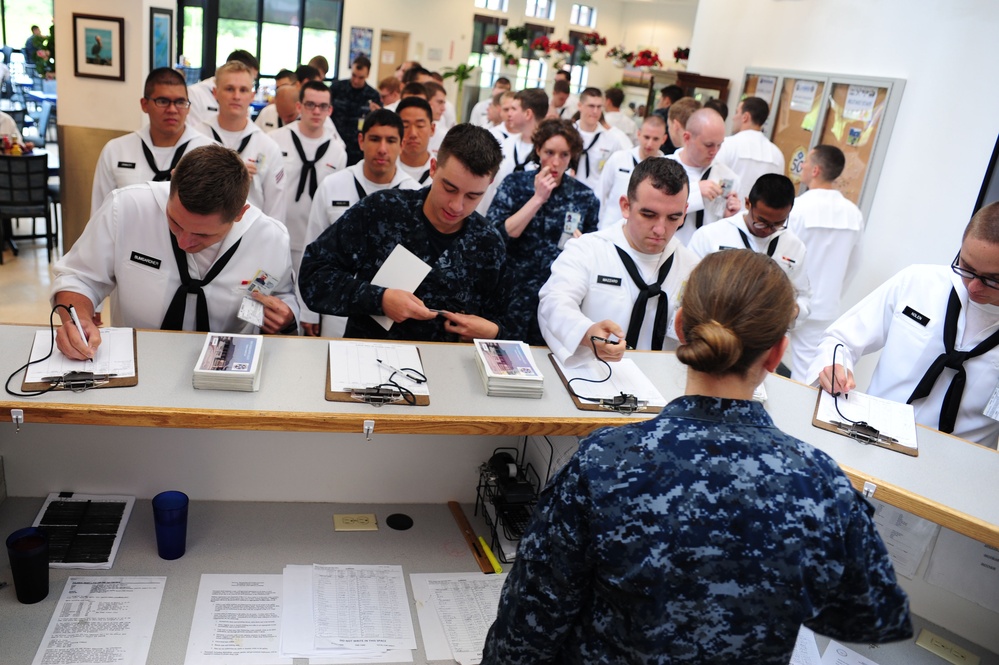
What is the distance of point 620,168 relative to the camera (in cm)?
608

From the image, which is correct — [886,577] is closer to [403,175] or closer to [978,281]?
[978,281]

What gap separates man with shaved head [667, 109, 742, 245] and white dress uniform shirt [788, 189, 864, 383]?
58cm

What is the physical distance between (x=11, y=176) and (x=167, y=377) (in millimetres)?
5486

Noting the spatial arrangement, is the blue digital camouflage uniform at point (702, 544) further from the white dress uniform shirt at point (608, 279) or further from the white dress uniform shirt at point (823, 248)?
the white dress uniform shirt at point (823, 248)

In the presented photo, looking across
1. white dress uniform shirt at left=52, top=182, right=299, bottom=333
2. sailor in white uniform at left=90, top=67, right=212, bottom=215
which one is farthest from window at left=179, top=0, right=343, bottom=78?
white dress uniform shirt at left=52, top=182, right=299, bottom=333

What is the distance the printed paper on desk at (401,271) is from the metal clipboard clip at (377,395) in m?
0.59

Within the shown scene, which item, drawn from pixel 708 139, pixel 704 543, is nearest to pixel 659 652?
pixel 704 543

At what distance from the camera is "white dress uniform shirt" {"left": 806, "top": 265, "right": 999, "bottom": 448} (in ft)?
8.88

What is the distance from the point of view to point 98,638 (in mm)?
1843

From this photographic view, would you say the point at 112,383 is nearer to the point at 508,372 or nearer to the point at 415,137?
the point at 508,372

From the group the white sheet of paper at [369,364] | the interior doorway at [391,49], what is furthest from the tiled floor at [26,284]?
the interior doorway at [391,49]

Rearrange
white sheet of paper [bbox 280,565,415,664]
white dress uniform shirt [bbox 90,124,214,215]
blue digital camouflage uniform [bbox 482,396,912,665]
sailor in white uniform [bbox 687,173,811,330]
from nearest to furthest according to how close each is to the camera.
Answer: blue digital camouflage uniform [bbox 482,396,912,665] < white sheet of paper [bbox 280,565,415,664] < sailor in white uniform [bbox 687,173,811,330] < white dress uniform shirt [bbox 90,124,214,215]

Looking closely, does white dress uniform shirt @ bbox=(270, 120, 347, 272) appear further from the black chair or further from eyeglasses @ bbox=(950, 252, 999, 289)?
eyeglasses @ bbox=(950, 252, 999, 289)

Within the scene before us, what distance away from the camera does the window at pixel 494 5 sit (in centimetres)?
1834
